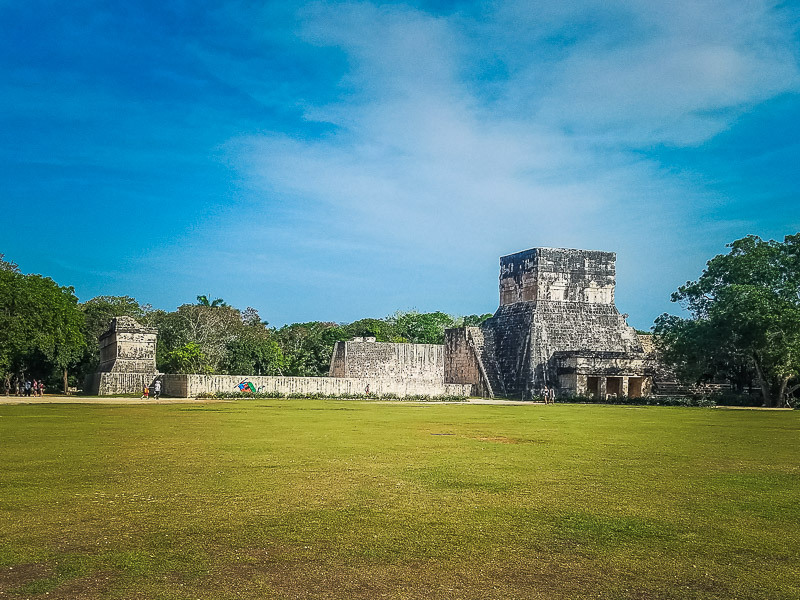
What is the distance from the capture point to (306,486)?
7.16 metres

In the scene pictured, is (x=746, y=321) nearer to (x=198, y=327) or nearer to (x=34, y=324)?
(x=34, y=324)

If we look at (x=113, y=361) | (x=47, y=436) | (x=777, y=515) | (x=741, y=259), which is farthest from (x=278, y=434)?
(x=741, y=259)

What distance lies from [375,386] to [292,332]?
21925 millimetres

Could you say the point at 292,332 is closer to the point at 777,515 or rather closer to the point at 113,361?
the point at 113,361

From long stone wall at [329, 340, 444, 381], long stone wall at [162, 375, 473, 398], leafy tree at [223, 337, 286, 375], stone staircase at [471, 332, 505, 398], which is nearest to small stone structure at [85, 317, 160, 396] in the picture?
long stone wall at [162, 375, 473, 398]

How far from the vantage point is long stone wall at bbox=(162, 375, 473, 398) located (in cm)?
3262

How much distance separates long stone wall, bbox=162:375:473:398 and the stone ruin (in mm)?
3842

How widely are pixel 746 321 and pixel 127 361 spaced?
28.8 m

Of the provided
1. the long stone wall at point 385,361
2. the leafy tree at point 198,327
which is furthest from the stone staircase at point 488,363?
the leafy tree at point 198,327

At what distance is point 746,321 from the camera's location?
31.2 m

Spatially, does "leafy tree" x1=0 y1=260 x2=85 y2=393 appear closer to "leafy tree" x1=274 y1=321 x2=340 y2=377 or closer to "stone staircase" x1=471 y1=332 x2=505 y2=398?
"leafy tree" x1=274 y1=321 x2=340 y2=377

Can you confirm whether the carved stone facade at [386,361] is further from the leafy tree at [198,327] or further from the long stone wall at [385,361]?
the leafy tree at [198,327]

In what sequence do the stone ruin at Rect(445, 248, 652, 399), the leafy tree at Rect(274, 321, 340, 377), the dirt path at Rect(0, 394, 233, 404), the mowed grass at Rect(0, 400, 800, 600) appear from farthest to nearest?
the leafy tree at Rect(274, 321, 340, 377)
the stone ruin at Rect(445, 248, 652, 399)
the dirt path at Rect(0, 394, 233, 404)
the mowed grass at Rect(0, 400, 800, 600)

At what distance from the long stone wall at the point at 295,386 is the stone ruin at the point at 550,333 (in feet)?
12.6
